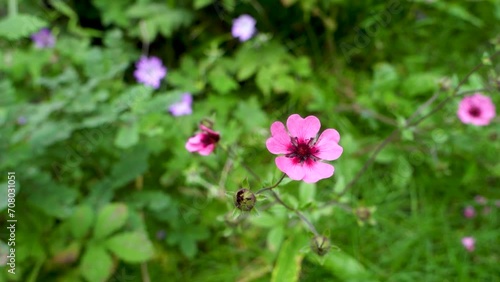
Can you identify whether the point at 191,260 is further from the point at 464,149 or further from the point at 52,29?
the point at 52,29

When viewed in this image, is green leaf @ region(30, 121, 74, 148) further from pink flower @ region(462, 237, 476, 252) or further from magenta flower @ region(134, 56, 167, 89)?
pink flower @ region(462, 237, 476, 252)

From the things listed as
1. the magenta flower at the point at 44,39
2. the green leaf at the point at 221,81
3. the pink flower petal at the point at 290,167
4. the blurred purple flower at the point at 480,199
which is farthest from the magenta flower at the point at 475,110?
the magenta flower at the point at 44,39

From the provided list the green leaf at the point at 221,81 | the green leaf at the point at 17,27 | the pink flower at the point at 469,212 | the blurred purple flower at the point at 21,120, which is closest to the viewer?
the green leaf at the point at 17,27

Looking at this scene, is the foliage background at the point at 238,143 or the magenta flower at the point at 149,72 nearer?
the foliage background at the point at 238,143

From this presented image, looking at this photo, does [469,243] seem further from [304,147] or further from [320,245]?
[304,147]

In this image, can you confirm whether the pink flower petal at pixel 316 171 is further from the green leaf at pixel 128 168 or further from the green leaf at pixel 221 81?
the green leaf at pixel 221 81
